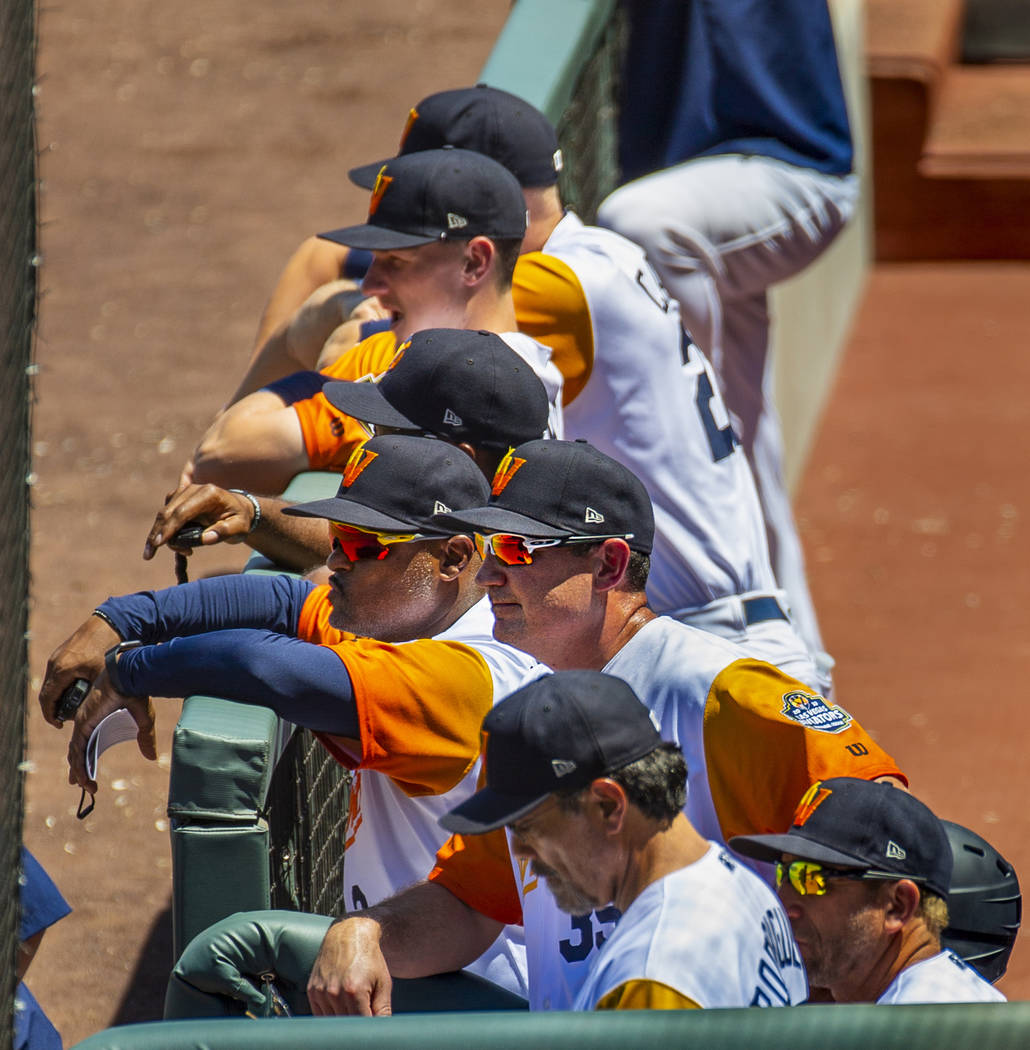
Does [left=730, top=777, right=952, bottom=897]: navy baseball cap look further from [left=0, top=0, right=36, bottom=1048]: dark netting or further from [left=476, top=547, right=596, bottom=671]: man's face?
[left=0, top=0, right=36, bottom=1048]: dark netting

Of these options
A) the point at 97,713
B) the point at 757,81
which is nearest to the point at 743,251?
the point at 757,81

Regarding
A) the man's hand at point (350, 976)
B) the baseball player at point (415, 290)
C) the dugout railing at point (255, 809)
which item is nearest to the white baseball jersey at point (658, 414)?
the baseball player at point (415, 290)

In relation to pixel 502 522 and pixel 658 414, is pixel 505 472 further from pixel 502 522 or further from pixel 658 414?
pixel 658 414

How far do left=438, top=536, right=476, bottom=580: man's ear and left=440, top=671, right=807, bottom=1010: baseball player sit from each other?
723mm

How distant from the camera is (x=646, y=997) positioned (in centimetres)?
243

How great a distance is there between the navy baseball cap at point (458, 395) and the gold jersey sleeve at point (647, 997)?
1.52 metres

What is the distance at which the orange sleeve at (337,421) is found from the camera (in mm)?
4207

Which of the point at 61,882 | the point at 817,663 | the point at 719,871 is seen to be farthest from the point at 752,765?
the point at 61,882

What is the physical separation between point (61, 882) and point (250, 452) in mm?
1479

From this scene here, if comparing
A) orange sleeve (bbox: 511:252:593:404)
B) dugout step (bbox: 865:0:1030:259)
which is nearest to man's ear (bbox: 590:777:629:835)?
orange sleeve (bbox: 511:252:593:404)

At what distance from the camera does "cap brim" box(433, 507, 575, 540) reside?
3.26 metres

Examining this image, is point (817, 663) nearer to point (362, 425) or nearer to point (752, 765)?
point (362, 425)

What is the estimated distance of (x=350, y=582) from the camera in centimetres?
336

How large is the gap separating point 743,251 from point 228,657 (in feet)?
11.2
